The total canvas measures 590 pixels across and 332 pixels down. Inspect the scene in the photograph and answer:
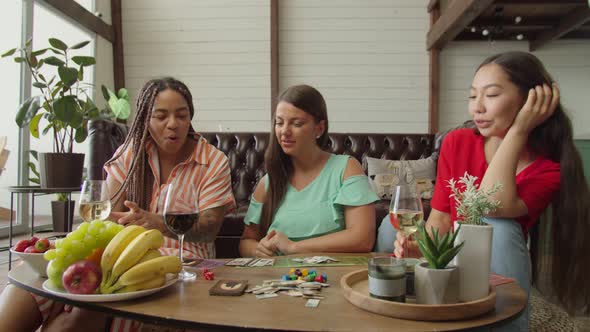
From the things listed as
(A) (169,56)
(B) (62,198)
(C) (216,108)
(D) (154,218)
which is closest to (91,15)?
(A) (169,56)

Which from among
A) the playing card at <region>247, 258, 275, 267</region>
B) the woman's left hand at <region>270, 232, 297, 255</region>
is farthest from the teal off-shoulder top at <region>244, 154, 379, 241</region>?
the playing card at <region>247, 258, 275, 267</region>

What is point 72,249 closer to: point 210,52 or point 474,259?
point 474,259

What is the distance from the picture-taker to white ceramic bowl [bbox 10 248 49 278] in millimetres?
1020

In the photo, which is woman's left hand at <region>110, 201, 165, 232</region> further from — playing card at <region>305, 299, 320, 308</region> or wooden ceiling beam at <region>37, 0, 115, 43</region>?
wooden ceiling beam at <region>37, 0, 115, 43</region>

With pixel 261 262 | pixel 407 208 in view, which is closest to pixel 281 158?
pixel 261 262

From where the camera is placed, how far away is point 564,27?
5.51 m

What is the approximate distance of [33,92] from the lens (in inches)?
191

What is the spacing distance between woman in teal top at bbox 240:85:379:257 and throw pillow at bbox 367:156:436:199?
5.84ft

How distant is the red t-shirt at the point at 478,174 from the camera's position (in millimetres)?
1325

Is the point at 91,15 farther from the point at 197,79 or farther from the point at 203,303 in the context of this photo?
the point at 203,303

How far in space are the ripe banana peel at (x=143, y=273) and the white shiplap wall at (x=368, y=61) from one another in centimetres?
549

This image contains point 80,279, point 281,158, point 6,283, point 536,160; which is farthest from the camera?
point 6,283

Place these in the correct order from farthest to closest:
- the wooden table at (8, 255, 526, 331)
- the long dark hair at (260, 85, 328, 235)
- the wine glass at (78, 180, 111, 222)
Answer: the long dark hair at (260, 85, 328, 235) → the wine glass at (78, 180, 111, 222) → the wooden table at (8, 255, 526, 331)

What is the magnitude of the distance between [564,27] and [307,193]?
17.2 feet
